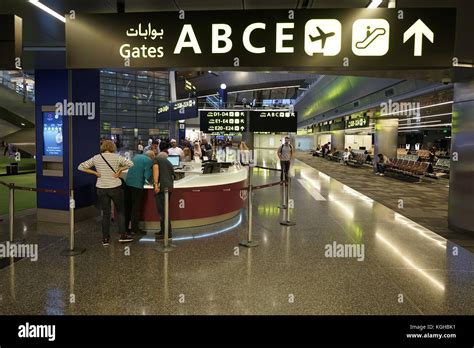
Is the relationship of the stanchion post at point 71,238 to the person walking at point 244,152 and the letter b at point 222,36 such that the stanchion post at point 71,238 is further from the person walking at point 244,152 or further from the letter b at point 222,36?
the person walking at point 244,152

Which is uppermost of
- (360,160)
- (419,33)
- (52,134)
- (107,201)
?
(419,33)

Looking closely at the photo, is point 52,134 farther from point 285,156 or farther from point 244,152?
point 244,152

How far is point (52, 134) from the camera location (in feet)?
25.8

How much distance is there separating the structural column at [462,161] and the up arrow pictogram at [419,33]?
3.80m

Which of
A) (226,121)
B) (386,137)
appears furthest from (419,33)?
(386,137)

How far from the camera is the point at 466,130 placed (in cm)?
702

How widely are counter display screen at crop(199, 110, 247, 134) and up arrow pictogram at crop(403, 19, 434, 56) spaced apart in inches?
410

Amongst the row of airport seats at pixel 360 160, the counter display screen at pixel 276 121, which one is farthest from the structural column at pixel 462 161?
the row of airport seats at pixel 360 160

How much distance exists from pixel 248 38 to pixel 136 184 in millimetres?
3698

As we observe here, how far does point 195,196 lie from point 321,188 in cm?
792

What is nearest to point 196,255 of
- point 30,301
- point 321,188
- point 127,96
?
point 30,301

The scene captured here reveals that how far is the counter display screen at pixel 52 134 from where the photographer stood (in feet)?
25.6

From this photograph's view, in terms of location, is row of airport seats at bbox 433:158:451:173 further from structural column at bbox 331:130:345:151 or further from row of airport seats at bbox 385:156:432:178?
structural column at bbox 331:130:345:151
